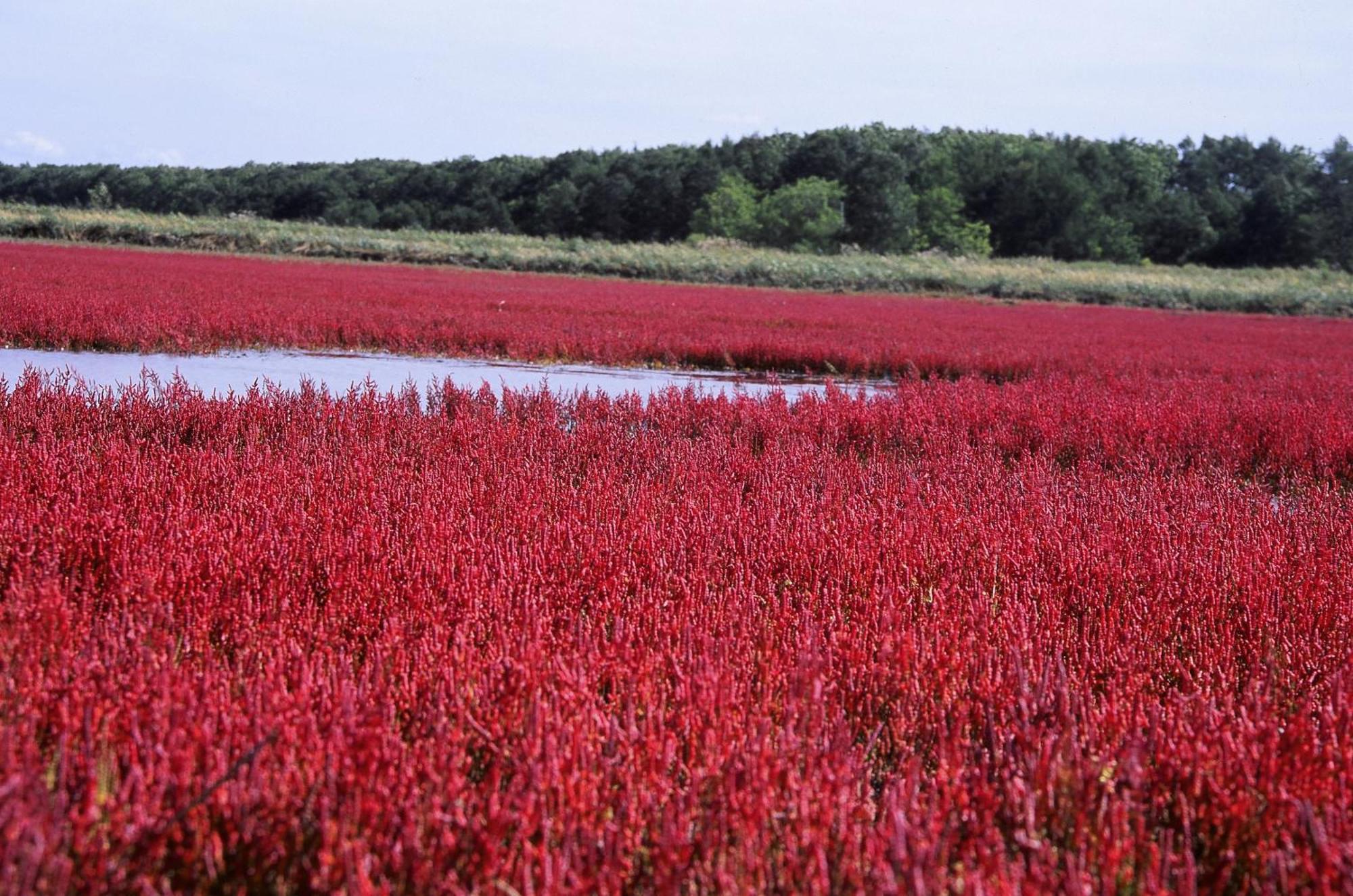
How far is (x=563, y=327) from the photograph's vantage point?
1508cm

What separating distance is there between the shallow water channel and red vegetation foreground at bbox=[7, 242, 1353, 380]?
0.35 meters

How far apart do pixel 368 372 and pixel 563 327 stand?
4.23 m

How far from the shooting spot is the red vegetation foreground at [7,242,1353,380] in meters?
12.5

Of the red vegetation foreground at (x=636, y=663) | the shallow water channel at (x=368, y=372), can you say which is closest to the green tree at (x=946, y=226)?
the shallow water channel at (x=368, y=372)

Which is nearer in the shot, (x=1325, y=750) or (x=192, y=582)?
(x=1325, y=750)

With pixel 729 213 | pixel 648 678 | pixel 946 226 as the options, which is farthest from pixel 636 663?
pixel 946 226

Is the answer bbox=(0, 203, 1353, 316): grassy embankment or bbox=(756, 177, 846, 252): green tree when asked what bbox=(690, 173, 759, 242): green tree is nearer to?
bbox=(756, 177, 846, 252): green tree

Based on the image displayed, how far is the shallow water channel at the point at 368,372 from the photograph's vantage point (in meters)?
9.90

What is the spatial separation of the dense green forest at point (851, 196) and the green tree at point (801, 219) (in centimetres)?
9

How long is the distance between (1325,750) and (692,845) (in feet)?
4.66

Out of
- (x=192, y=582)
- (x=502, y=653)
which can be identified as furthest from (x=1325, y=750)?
(x=192, y=582)

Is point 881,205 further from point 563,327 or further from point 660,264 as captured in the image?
point 563,327

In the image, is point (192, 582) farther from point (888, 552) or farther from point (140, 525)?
point (888, 552)

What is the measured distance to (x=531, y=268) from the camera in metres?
36.9
